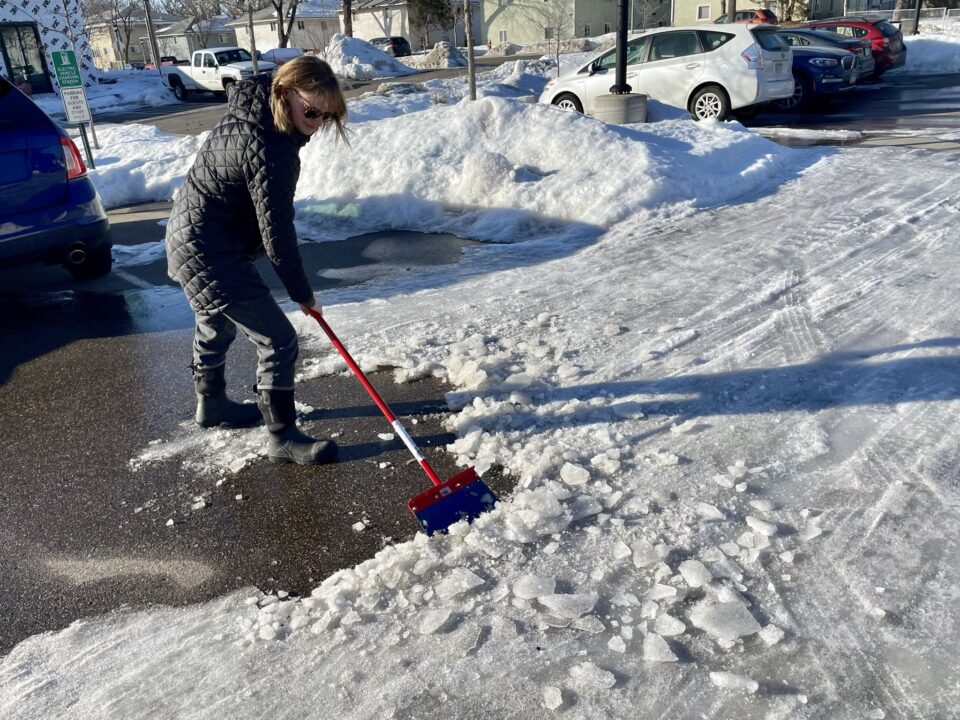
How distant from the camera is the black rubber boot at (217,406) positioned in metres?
3.70

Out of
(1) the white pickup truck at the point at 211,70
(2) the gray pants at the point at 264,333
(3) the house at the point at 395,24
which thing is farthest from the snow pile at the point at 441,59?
(2) the gray pants at the point at 264,333

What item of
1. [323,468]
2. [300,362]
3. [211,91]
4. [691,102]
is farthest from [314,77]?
[211,91]

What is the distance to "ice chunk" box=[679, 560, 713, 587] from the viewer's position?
2539 millimetres

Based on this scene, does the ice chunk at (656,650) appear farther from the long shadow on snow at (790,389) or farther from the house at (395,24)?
the house at (395,24)

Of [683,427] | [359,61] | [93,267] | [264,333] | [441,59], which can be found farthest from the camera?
[441,59]

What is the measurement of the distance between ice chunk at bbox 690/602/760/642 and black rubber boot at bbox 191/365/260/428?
2391 mm

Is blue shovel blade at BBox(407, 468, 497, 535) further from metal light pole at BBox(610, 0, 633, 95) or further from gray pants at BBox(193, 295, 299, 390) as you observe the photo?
metal light pole at BBox(610, 0, 633, 95)

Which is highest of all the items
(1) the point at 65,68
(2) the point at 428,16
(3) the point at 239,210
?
(2) the point at 428,16

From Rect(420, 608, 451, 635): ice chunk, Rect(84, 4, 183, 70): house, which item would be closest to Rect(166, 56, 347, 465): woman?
Rect(420, 608, 451, 635): ice chunk

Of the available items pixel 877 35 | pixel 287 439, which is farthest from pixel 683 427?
pixel 877 35

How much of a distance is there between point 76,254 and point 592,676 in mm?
4968

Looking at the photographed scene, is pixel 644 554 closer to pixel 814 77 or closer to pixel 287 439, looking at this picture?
pixel 287 439

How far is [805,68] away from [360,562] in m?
14.5

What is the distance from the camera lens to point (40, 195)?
530cm
